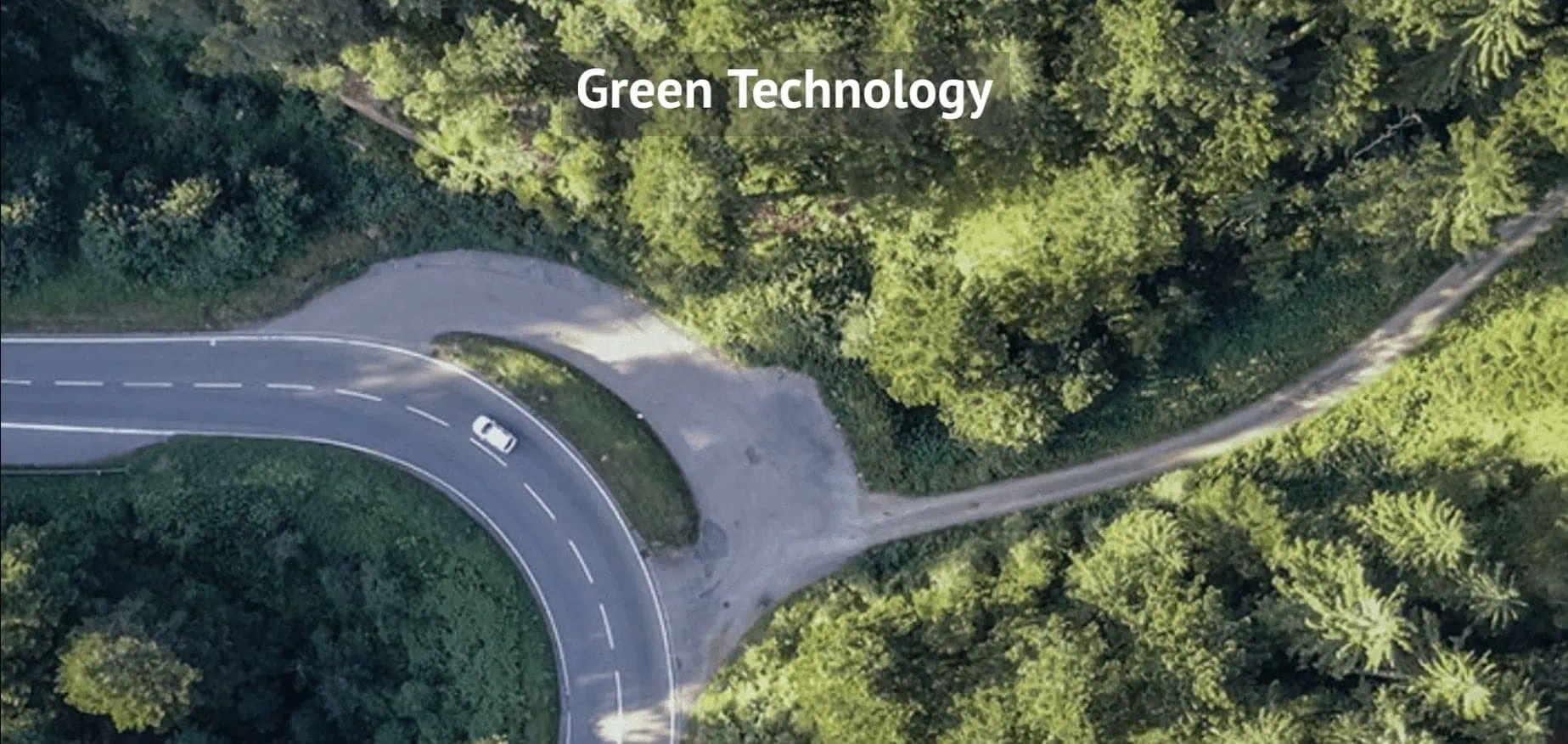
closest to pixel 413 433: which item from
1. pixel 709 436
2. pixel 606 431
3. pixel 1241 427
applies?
pixel 606 431

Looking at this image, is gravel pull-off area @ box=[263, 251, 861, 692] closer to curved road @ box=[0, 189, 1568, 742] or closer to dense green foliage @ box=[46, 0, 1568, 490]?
curved road @ box=[0, 189, 1568, 742]

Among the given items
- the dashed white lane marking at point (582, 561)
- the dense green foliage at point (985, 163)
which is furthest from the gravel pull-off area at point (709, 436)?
the dashed white lane marking at point (582, 561)

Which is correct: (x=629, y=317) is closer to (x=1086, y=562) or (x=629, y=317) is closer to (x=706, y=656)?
(x=706, y=656)

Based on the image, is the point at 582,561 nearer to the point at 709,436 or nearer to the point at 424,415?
the point at 709,436

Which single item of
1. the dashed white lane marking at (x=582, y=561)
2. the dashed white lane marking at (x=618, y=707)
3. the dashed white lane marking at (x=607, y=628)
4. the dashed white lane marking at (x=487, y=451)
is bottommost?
the dashed white lane marking at (x=618, y=707)

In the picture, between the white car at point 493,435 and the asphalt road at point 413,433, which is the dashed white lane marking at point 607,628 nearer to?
the asphalt road at point 413,433

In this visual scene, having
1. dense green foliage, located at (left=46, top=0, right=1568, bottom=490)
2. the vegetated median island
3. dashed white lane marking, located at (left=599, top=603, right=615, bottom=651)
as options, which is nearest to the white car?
the vegetated median island

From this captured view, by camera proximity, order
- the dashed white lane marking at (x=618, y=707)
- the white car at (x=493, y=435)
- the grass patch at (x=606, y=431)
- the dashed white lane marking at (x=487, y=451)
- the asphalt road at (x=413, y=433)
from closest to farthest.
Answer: the dashed white lane marking at (x=618, y=707), the grass patch at (x=606, y=431), the asphalt road at (x=413, y=433), the white car at (x=493, y=435), the dashed white lane marking at (x=487, y=451)

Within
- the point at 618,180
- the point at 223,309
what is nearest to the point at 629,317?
the point at 618,180
